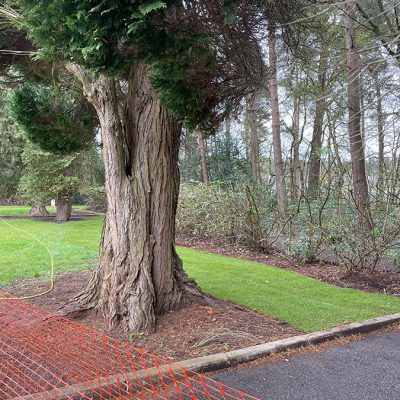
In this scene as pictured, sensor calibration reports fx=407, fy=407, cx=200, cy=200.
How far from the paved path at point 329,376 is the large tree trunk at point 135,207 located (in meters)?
1.31

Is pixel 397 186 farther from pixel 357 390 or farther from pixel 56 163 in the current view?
pixel 56 163

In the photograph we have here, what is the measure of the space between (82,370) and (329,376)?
208 cm

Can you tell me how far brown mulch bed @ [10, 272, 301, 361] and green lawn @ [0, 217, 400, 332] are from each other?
0.39 metres

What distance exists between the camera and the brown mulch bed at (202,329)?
3895 millimetres

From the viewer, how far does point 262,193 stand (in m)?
10.5

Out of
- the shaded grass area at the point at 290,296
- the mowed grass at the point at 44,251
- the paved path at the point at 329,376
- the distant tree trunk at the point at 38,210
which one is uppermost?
the distant tree trunk at the point at 38,210

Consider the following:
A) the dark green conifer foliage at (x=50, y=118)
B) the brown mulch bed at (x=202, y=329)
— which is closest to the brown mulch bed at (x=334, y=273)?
the brown mulch bed at (x=202, y=329)

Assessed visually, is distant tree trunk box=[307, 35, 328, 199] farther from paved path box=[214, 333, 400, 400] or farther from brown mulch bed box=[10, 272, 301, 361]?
paved path box=[214, 333, 400, 400]

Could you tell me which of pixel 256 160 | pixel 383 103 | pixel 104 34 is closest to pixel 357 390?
pixel 104 34

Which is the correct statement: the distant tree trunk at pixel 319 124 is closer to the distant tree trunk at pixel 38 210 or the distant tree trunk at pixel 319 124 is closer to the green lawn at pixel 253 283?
the green lawn at pixel 253 283

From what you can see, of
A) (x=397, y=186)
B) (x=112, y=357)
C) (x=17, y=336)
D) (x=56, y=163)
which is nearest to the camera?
(x=112, y=357)

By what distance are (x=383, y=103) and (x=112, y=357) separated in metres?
9.38

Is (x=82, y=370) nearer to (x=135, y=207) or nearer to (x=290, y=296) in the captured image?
(x=135, y=207)

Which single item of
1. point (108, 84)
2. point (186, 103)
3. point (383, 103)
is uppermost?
point (383, 103)
